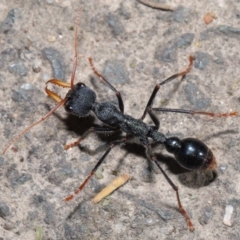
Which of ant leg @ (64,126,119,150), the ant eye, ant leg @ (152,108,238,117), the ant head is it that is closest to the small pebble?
ant leg @ (152,108,238,117)

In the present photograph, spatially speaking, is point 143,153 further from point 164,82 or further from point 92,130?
point 164,82

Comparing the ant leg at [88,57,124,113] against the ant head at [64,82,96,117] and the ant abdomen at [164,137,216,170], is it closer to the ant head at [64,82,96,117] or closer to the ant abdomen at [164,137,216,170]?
the ant head at [64,82,96,117]

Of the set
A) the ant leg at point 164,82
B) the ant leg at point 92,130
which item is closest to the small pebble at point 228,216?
the ant leg at point 164,82

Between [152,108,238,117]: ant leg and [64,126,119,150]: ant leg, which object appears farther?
[64,126,119,150]: ant leg

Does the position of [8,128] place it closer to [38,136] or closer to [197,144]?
[38,136]

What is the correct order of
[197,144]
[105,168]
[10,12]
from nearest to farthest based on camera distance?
[197,144] < [105,168] < [10,12]

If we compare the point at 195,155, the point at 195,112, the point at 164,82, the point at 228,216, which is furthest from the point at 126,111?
the point at 228,216

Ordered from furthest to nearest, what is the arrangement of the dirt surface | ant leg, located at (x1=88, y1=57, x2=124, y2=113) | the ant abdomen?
ant leg, located at (x1=88, y1=57, x2=124, y2=113), the dirt surface, the ant abdomen

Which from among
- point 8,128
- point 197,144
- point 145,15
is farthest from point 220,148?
point 8,128
